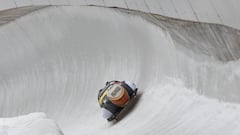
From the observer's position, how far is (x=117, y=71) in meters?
3.26

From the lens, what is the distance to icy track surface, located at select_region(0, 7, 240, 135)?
1.95m

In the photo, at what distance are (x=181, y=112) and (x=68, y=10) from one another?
203 cm

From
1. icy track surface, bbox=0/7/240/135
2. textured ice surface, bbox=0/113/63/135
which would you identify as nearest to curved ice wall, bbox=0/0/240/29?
icy track surface, bbox=0/7/240/135

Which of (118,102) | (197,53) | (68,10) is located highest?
(68,10)

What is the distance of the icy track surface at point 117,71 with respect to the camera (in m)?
1.95

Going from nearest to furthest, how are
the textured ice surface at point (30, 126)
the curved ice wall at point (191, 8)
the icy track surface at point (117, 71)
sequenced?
the textured ice surface at point (30, 126), the icy track surface at point (117, 71), the curved ice wall at point (191, 8)

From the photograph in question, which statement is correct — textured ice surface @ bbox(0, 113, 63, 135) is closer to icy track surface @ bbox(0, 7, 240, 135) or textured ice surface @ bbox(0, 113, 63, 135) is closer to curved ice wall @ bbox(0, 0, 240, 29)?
icy track surface @ bbox(0, 7, 240, 135)

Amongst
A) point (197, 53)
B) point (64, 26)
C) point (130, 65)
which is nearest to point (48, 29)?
point (64, 26)

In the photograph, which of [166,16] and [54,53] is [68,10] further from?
[166,16]

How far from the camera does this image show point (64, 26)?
396 cm

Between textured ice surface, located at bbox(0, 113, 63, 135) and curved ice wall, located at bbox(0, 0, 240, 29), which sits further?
curved ice wall, located at bbox(0, 0, 240, 29)

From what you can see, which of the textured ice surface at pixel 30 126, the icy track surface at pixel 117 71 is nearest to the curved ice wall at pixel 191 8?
the icy track surface at pixel 117 71

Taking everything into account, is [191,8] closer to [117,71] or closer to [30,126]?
[117,71]

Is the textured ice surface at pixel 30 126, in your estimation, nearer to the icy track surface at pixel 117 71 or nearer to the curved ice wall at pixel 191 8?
the icy track surface at pixel 117 71
